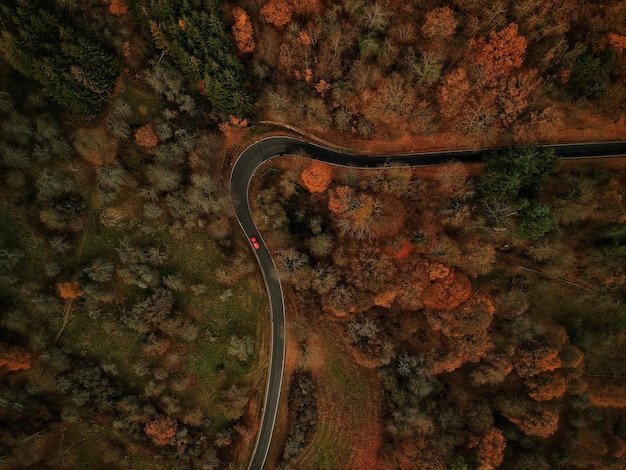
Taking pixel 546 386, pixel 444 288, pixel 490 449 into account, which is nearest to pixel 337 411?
pixel 490 449

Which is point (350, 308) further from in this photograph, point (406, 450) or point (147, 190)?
point (147, 190)

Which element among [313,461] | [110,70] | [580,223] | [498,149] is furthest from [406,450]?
[110,70]

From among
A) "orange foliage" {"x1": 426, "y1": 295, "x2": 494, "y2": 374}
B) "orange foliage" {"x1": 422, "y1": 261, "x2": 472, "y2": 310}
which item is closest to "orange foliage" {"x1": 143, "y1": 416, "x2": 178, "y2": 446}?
"orange foliage" {"x1": 426, "y1": 295, "x2": 494, "y2": 374}

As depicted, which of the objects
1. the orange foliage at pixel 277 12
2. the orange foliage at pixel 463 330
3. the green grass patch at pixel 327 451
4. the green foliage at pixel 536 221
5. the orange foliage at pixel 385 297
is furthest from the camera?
the green grass patch at pixel 327 451

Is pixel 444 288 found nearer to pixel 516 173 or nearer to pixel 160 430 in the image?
pixel 516 173

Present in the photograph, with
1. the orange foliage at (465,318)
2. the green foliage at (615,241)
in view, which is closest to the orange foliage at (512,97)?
the green foliage at (615,241)

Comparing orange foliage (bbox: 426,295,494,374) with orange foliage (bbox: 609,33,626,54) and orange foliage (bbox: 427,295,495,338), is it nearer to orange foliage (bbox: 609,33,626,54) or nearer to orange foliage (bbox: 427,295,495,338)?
orange foliage (bbox: 427,295,495,338)

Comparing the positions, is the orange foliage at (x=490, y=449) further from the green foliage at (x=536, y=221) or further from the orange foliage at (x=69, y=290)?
the orange foliage at (x=69, y=290)
